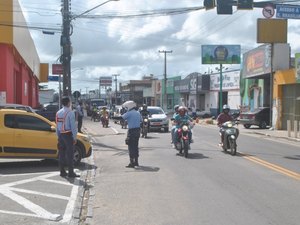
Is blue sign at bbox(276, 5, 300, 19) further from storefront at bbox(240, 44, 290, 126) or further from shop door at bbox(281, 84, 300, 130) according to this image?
storefront at bbox(240, 44, 290, 126)

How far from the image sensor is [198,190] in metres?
10.5

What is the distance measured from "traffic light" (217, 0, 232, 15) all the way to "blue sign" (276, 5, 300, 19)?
2.23 meters

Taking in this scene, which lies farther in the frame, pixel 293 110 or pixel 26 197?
pixel 293 110

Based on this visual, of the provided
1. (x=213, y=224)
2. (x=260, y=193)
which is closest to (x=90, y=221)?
(x=213, y=224)

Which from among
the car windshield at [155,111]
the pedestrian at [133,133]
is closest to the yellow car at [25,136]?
the pedestrian at [133,133]

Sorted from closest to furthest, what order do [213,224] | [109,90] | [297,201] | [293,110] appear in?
1. [213,224]
2. [297,201]
3. [293,110]
4. [109,90]

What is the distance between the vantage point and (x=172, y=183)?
37.3 feet

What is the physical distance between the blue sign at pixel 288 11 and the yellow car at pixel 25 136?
10.8 meters

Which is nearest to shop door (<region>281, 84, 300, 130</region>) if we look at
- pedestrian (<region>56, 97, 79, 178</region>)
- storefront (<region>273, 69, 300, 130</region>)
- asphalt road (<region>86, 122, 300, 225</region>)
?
storefront (<region>273, 69, 300, 130</region>)

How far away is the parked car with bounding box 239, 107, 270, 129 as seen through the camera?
38031 millimetres

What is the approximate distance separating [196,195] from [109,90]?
13841cm

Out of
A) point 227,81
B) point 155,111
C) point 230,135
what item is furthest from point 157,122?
point 227,81

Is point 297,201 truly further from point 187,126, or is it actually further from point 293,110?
point 293,110

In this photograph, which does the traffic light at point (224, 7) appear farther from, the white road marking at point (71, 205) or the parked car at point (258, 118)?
the parked car at point (258, 118)
